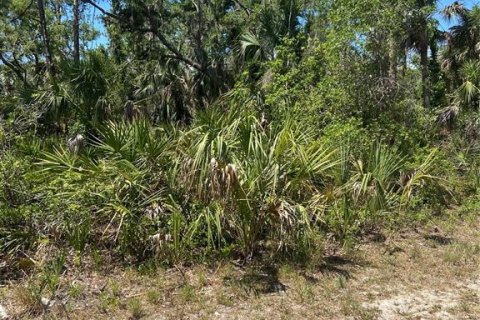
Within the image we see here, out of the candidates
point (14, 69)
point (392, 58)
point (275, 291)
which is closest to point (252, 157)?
point (275, 291)

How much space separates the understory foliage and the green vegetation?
3cm

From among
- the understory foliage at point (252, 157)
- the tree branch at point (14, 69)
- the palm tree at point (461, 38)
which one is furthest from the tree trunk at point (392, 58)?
the tree branch at point (14, 69)

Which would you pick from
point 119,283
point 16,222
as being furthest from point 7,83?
point 119,283

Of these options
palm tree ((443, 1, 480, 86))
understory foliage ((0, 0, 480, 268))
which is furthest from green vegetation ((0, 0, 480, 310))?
palm tree ((443, 1, 480, 86))

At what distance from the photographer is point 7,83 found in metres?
22.0

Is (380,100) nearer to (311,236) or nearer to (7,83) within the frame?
(311,236)

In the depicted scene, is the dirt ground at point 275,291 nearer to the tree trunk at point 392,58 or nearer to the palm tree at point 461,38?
the tree trunk at point 392,58

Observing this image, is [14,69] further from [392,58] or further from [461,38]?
[461,38]

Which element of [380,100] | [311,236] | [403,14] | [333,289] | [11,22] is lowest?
[333,289]

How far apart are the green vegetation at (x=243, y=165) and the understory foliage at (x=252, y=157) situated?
28 mm

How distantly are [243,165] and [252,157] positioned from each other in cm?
18

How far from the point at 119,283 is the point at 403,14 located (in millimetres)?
8765

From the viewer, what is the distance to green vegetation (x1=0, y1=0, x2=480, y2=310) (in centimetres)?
670

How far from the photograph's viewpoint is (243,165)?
679cm
